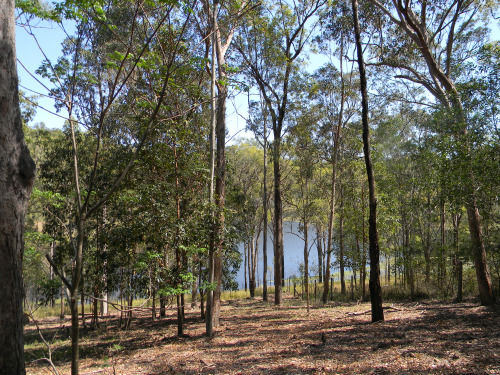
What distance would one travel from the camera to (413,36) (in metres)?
10.8

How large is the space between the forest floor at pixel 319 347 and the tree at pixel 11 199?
4.05 feet

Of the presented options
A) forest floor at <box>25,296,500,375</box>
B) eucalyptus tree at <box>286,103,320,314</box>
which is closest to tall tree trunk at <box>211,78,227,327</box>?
forest floor at <box>25,296,500,375</box>

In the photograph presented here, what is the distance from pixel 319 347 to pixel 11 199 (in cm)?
599

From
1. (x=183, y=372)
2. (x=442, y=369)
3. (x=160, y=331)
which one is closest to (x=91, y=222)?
(x=160, y=331)

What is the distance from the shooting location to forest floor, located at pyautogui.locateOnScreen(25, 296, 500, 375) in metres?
5.06

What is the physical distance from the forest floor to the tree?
1234 mm

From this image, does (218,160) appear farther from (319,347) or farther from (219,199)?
(319,347)

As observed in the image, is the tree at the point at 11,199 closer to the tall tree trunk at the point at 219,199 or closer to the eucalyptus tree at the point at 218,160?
the eucalyptus tree at the point at 218,160

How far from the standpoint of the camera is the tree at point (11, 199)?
A: 6.53 feet

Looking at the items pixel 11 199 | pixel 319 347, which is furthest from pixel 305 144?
pixel 11 199

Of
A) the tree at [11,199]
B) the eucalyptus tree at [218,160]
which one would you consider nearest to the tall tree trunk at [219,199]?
the eucalyptus tree at [218,160]

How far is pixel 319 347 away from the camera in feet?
21.3

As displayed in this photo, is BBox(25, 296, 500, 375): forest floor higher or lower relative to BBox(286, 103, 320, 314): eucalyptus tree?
lower

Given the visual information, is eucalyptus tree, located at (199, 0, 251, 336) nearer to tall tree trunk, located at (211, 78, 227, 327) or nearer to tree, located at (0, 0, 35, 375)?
tall tree trunk, located at (211, 78, 227, 327)
